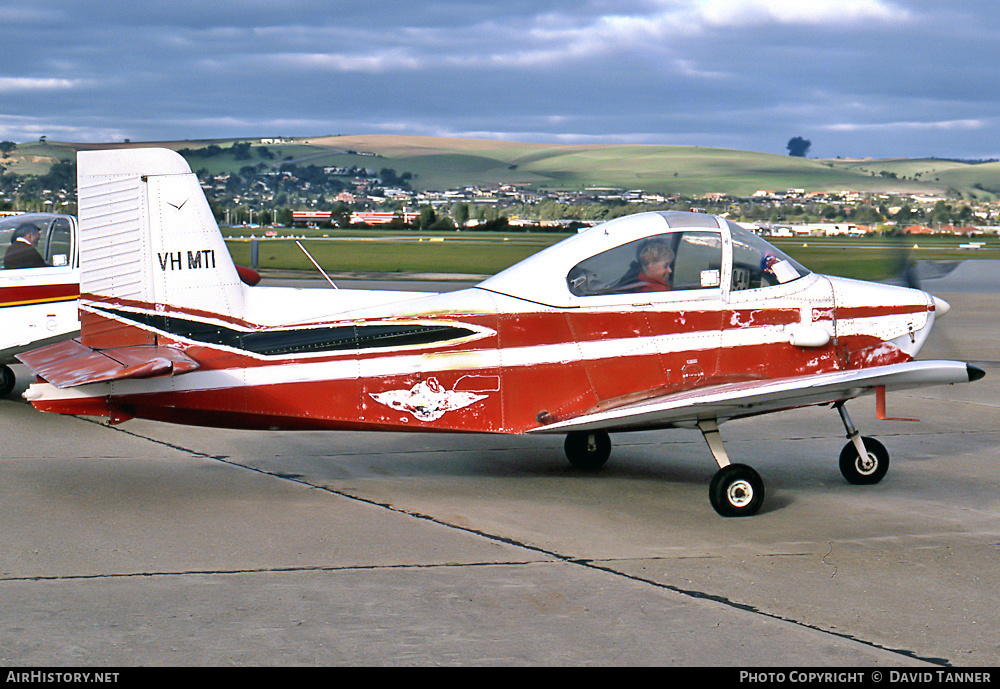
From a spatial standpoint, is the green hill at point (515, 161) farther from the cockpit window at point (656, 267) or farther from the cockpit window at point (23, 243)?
the cockpit window at point (656, 267)

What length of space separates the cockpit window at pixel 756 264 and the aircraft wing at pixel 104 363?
398 centimetres

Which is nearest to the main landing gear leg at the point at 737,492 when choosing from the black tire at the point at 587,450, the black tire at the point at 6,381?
the black tire at the point at 587,450

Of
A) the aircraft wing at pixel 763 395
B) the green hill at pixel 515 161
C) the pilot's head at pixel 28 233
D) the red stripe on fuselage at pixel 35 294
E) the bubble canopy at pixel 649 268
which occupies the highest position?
the green hill at pixel 515 161

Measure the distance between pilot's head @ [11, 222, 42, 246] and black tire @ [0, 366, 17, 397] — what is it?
5.34 feet

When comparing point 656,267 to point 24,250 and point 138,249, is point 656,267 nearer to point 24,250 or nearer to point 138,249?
point 138,249

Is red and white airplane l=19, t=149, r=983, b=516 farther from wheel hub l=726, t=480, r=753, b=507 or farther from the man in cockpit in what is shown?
the man in cockpit

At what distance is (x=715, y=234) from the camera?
7.52 metres

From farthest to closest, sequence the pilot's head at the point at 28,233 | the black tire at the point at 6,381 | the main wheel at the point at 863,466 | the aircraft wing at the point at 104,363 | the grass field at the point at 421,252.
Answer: the grass field at the point at 421,252 → the black tire at the point at 6,381 → the pilot's head at the point at 28,233 → the main wheel at the point at 863,466 → the aircraft wing at the point at 104,363

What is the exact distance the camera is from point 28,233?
11.6m

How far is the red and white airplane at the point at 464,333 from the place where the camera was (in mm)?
7227

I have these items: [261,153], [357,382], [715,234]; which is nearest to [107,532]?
[357,382]

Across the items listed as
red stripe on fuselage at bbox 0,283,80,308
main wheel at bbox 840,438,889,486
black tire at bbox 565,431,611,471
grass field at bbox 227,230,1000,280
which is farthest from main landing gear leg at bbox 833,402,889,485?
grass field at bbox 227,230,1000,280

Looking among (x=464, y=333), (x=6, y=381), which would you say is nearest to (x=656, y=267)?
(x=464, y=333)

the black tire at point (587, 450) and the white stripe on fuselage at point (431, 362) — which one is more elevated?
the white stripe on fuselage at point (431, 362)
